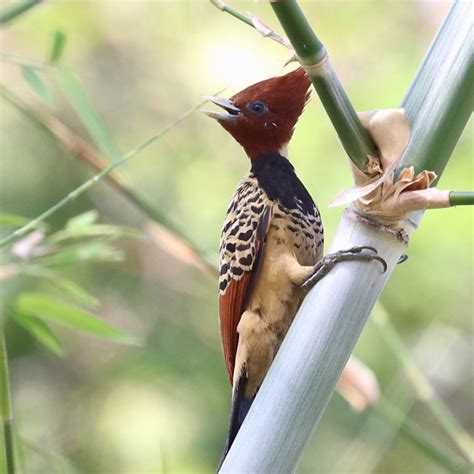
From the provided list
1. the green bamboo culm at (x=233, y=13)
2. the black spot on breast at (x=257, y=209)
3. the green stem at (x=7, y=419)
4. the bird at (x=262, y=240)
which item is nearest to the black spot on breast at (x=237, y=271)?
the bird at (x=262, y=240)

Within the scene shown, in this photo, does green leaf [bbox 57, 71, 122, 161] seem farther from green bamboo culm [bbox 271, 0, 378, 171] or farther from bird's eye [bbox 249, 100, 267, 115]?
green bamboo culm [bbox 271, 0, 378, 171]

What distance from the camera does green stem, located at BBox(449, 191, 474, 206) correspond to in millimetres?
776

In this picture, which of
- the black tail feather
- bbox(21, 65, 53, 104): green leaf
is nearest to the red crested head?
bbox(21, 65, 53, 104): green leaf

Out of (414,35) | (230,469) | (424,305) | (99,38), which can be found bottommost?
(230,469)

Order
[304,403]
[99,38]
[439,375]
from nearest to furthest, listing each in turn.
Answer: [304,403]
[439,375]
[99,38]

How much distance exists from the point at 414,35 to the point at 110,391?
167cm

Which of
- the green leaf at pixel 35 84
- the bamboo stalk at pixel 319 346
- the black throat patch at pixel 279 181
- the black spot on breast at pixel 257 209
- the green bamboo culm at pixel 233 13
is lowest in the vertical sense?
the bamboo stalk at pixel 319 346

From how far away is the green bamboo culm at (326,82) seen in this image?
2.38ft

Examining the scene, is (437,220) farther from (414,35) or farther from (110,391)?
(110,391)

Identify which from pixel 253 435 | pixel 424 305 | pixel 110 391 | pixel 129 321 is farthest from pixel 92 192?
pixel 253 435

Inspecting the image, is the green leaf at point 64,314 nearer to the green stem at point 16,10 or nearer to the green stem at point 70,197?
the green stem at point 70,197

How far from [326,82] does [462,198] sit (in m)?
0.15

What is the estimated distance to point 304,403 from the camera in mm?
830

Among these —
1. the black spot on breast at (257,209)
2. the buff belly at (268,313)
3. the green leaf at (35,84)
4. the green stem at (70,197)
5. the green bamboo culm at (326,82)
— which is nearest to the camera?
the green bamboo culm at (326,82)
